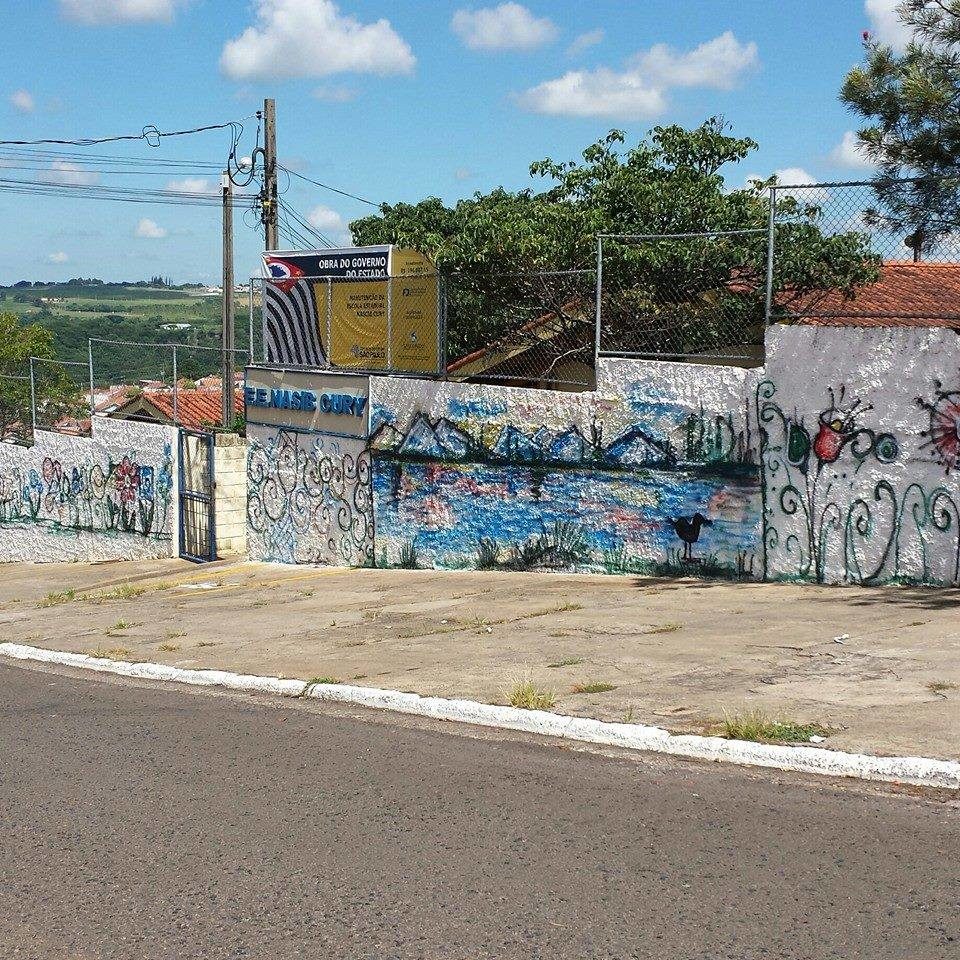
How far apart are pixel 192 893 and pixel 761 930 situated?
7.34 ft

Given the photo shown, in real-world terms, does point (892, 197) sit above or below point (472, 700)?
above

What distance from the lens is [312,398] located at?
62.4 feet

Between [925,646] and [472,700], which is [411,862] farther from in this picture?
[925,646]

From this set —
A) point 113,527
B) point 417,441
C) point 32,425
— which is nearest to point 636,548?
point 417,441

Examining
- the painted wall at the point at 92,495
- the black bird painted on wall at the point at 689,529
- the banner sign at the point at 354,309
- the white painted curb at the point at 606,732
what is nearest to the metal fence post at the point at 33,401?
the painted wall at the point at 92,495

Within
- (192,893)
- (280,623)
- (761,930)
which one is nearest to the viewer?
(761,930)

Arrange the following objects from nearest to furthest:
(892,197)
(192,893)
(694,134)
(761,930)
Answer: (761,930)
(192,893)
(892,197)
(694,134)

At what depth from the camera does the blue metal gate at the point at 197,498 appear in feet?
72.9

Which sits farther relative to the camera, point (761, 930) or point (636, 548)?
point (636, 548)

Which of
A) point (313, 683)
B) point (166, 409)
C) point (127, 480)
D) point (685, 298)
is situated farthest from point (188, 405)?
point (313, 683)

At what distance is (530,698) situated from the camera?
8.13m

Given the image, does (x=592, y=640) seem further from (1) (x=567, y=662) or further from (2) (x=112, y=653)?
(2) (x=112, y=653)

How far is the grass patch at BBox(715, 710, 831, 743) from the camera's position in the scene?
6875 millimetres

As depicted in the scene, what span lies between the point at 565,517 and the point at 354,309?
5132 millimetres
